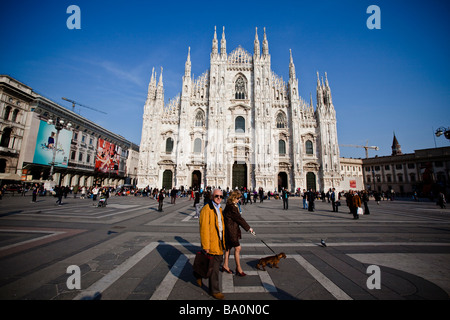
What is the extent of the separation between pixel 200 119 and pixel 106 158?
24792 mm

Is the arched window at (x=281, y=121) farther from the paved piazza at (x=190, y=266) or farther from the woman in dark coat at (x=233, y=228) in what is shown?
the woman in dark coat at (x=233, y=228)

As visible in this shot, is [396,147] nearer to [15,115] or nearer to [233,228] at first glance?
[233,228]

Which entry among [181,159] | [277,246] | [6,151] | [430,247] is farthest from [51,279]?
[6,151]

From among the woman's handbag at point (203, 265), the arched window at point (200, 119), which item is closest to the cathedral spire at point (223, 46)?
the arched window at point (200, 119)

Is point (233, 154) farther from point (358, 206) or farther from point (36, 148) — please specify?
point (36, 148)

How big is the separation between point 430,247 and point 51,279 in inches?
316

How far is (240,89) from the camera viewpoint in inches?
1134

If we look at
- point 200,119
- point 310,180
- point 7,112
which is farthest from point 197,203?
point 7,112

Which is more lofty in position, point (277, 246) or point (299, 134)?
point (299, 134)

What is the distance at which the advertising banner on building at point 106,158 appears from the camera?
37.6m

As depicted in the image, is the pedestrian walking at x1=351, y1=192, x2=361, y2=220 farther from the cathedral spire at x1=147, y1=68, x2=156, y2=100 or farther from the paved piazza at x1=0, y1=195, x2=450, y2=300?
the cathedral spire at x1=147, y1=68, x2=156, y2=100

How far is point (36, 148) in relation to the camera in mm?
27000

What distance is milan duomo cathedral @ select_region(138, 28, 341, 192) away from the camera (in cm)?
2586

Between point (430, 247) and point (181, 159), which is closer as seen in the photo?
point (430, 247)
